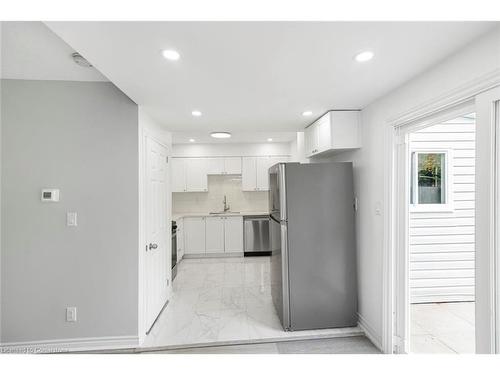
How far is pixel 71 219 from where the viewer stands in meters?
2.12

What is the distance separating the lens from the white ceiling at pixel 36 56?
1.46m

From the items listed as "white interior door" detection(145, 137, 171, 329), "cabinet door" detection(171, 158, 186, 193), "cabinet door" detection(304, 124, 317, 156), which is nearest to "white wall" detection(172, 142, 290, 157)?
"cabinet door" detection(171, 158, 186, 193)

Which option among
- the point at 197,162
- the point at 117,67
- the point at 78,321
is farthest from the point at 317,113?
the point at 197,162

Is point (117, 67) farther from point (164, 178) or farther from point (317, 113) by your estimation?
point (317, 113)

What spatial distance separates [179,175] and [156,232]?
2973mm

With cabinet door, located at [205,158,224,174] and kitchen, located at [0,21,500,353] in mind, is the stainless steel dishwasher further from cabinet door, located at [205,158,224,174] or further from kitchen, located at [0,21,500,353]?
kitchen, located at [0,21,500,353]

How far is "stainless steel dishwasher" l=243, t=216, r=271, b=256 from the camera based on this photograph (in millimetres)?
5211

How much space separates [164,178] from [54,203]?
45.4 inches

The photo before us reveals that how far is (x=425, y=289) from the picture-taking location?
9.11ft

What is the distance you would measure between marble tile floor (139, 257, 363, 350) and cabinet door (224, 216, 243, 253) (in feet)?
2.80

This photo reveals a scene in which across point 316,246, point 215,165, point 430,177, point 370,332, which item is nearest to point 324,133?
point 430,177

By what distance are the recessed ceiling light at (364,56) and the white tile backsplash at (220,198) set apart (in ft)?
14.8

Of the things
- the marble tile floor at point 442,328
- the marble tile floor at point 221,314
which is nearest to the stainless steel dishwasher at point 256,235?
the marble tile floor at point 221,314

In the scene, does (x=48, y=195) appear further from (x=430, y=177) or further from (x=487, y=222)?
(x=430, y=177)
